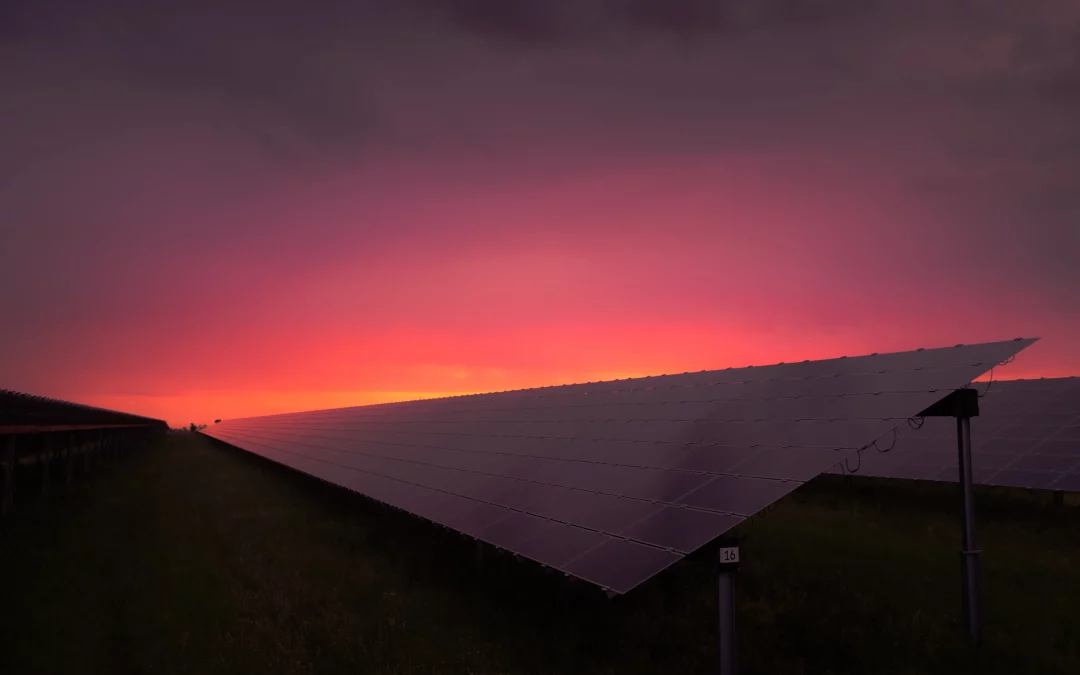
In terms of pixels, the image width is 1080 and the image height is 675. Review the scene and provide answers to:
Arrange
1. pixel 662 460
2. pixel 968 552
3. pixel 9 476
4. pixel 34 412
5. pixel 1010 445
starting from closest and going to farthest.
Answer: pixel 968 552, pixel 662 460, pixel 9 476, pixel 1010 445, pixel 34 412

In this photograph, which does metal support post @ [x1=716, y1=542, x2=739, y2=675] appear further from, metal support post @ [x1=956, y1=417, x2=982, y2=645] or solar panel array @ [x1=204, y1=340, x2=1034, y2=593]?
metal support post @ [x1=956, y1=417, x2=982, y2=645]

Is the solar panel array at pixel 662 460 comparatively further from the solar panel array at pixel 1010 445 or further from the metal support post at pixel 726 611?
the solar panel array at pixel 1010 445

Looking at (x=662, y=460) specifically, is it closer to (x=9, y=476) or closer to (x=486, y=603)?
(x=486, y=603)

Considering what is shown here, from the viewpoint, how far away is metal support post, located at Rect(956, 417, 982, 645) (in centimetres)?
968

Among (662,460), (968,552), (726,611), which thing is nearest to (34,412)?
(662,460)

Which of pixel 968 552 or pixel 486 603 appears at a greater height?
pixel 968 552

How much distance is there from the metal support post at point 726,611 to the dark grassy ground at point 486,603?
1.85 metres

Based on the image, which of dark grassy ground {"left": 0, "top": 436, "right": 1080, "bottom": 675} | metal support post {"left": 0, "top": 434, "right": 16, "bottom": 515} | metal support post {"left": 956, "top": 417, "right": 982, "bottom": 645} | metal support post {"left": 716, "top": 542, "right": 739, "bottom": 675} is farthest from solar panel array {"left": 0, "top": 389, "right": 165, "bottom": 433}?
metal support post {"left": 956, "top": 417, "right": 982, "bottom": 645}

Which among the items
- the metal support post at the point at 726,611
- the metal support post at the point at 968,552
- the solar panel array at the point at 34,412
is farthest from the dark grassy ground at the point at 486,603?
the solar panel array at the point at 34,412

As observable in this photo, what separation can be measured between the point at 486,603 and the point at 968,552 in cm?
793

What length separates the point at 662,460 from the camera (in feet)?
36.0

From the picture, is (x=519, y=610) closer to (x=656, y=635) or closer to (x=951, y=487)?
(x=656, y=635)

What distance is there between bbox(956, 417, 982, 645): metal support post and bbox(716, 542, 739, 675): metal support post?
16.7 feet

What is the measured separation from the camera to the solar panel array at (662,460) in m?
8.07
